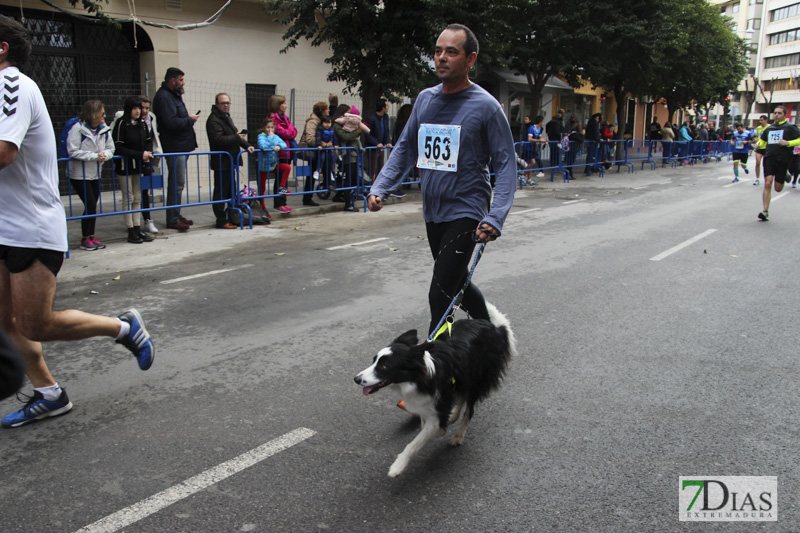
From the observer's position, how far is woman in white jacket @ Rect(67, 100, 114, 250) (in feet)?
27.9

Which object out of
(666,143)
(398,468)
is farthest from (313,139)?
(666,143)

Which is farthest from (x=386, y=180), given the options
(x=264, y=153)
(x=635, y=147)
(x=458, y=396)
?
(x=635, y=147)

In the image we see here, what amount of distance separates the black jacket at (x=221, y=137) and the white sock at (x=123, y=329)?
699 centimetres

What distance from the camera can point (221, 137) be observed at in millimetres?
10406

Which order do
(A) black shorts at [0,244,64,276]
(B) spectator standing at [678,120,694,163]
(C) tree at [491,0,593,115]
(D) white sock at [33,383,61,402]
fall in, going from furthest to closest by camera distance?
1. (B) spectator standing at [678,120,694,163]
2. (C) tree at [491,0,593,115]
3. (D) white sock at [33,383,61,402]
4. (A) black shorts at [0,244,64,276]

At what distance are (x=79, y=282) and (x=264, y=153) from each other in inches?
200

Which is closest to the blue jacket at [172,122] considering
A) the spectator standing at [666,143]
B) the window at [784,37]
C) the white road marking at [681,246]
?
the white road marking at [681,246]

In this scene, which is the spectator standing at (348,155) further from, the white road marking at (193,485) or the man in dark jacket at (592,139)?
the man in dark jacket at (592,139)

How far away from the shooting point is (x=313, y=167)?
12.1m

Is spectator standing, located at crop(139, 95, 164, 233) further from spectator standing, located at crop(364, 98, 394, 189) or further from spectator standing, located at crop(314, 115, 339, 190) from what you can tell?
spectator standing, located at crop(364, 98, 394, 189)

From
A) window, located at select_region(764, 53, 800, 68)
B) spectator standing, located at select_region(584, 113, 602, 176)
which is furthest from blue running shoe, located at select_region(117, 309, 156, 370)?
window, located at select_region(764, 53, 800, 68)

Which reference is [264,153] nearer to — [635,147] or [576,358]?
[576,358]

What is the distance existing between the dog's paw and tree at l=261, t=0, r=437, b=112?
1179 centimetres

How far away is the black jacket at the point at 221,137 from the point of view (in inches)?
410
